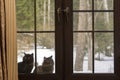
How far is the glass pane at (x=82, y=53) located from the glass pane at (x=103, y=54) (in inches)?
2.9

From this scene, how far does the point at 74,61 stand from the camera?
10.9ft

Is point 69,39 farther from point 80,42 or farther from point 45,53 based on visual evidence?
point 45,53

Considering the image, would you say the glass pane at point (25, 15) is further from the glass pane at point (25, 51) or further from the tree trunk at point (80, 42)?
the tree trunk at point (80, 42)

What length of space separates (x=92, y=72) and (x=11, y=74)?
94 centimetres

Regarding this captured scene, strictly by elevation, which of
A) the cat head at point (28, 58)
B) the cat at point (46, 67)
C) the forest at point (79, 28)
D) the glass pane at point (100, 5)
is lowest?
the cat at point (46, 67)

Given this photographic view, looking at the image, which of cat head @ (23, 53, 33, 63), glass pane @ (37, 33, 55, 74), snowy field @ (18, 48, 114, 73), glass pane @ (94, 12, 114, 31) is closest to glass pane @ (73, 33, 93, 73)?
snowy field @ (18, 48, 114, 73)

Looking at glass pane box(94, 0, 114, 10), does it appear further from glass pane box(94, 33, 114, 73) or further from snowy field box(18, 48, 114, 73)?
snowy field box(18, 48, 114, 73)

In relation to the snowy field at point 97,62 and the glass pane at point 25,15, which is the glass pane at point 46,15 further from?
the snowy field at point 97,62

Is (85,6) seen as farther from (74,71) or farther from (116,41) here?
(74,71)

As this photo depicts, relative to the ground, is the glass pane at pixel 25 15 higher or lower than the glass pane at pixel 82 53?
higher

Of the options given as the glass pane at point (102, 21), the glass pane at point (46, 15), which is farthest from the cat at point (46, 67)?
the glass pane at point (102, 21)

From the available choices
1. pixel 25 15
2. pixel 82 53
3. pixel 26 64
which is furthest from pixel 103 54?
pixel 25 15

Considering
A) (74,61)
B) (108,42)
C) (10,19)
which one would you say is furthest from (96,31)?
(10,19)

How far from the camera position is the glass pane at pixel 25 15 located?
331cm
